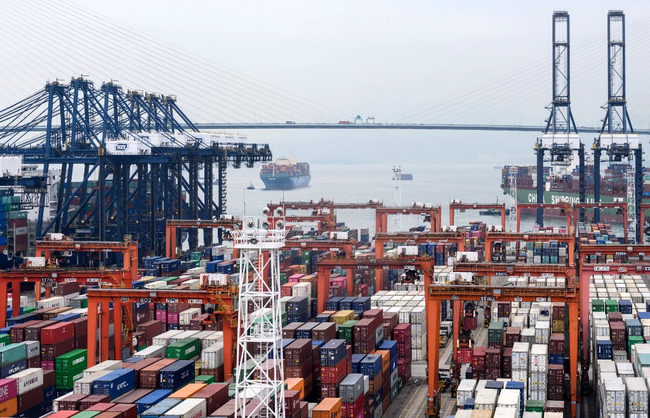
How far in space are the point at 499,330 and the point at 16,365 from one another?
1688cm

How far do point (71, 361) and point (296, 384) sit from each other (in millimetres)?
8064

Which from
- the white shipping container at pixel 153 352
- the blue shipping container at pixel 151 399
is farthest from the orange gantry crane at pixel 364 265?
the blue shipping container at pixel 151 399

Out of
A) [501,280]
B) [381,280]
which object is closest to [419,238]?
[381,280]

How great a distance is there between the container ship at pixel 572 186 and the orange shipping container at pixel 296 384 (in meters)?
78.0

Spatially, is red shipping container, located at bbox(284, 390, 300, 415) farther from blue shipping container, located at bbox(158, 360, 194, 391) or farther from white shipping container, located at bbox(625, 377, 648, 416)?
white shipping container, located at bbox(625, 377, 648, 416)

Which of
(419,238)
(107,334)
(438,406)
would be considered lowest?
(438,406)

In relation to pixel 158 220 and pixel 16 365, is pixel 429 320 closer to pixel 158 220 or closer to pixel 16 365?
pixel 16 365

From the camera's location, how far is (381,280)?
162 ft

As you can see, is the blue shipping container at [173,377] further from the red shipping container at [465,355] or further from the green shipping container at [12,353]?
the red shipping container at [465,355]

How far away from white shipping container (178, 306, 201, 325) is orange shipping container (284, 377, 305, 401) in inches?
399

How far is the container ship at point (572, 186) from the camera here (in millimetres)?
109062

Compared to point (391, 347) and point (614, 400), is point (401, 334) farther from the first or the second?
point (614, 400)

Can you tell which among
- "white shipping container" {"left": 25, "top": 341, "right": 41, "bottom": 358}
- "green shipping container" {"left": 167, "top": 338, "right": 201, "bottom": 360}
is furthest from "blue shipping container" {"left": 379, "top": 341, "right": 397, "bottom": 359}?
"white shipping container" {"left": 25, "top": 341, "right": 41, "bottom": 358}

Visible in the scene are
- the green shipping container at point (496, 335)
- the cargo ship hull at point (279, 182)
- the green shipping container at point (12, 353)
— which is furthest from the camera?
the cargo ship hull at point (279, 182)
